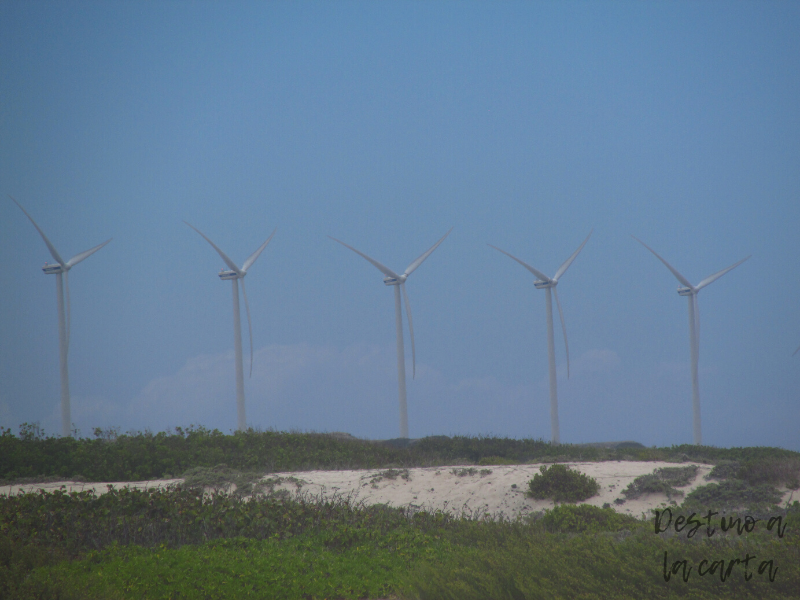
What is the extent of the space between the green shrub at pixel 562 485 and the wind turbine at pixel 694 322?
2656 cm

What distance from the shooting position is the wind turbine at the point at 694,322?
1717 inches

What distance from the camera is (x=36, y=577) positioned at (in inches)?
367

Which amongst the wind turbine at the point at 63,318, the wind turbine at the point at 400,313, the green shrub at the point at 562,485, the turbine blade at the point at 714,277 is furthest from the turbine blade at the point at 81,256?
the turbine blade at the point at 714,277

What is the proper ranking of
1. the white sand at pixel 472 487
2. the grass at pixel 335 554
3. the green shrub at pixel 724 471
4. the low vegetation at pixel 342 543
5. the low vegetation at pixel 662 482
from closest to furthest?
1. the grass at pixel 335 554
2. the low vegetation at pixel 342 543
3. the white sand at pixel 472 487
4. the low vegetation at pixel 662 482
5. the green shrub at pixel 724 471

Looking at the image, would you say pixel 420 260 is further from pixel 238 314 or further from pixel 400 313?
pixel 238 314

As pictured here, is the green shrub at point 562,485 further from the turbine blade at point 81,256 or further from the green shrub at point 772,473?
the turbine blade at point 81,256

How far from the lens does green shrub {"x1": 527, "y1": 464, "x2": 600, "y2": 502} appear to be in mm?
19062

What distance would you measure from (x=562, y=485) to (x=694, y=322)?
30.7 meters

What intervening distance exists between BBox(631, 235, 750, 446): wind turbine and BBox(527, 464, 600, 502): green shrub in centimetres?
2656

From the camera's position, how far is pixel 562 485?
19.4 metres

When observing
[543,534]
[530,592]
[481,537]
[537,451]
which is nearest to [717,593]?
[530,592]

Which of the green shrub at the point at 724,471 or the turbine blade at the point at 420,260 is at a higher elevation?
the turbine blade at the point at 420,260

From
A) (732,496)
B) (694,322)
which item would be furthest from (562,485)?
(694,322)

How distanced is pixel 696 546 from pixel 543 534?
412cm
